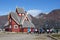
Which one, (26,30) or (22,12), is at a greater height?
(22,12)

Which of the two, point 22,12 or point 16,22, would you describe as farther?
point 22,12

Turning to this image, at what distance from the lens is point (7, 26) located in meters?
88.9

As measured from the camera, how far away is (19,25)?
8650cm

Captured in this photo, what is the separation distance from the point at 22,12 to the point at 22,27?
348 inches

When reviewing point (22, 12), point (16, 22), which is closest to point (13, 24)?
point (16, 22)

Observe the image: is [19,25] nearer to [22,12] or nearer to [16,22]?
[16,22]

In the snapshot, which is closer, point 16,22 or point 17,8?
point 16,22

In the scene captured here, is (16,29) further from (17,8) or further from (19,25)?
(17,8)

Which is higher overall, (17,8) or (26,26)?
(17,8)

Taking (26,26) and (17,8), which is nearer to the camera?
(26,26)

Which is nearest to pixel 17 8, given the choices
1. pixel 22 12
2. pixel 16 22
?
pixel 22 12

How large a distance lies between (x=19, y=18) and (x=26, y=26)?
566 cm

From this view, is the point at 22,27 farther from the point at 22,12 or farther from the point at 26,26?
the point at 22,12

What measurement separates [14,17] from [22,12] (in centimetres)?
635
